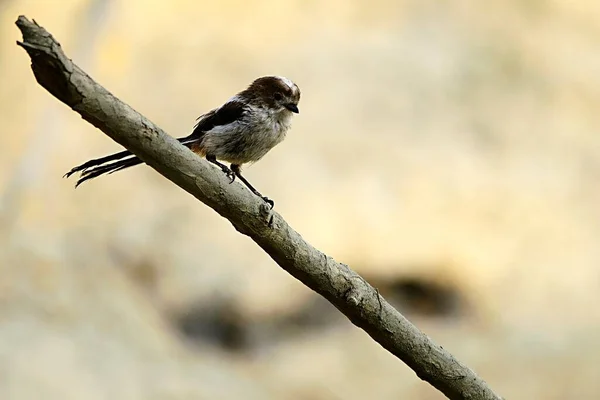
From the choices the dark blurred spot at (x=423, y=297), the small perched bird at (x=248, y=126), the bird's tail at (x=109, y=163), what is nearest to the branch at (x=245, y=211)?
the bird's tail at (x=109, y=163)

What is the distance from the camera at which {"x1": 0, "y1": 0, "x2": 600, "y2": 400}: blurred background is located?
487 cm

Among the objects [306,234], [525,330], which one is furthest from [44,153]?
[525,330]

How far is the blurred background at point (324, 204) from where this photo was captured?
487 cm

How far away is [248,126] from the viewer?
223 cm

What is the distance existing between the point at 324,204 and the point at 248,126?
3.34 metres

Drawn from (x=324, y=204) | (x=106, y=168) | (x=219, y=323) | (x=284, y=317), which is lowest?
(x=106, y=168)

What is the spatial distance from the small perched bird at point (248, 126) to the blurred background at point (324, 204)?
8.56ft

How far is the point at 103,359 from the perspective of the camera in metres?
4.59

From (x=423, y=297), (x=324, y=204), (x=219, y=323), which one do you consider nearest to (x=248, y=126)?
(x=219, y=323)

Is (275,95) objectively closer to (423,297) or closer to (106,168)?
(106,168)

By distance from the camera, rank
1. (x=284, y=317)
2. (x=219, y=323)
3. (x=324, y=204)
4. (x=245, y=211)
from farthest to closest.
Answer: (x=324, y=204) < (x=284, y=317) < (x=219, y=323) < (x=245, y=211)

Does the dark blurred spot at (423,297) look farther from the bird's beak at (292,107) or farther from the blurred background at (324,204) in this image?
the bird's beak at (292,107)

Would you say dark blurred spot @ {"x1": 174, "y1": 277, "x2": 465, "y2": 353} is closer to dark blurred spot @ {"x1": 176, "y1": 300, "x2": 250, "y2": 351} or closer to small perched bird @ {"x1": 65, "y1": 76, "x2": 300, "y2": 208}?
dark blurred spot @ {"x1": 176, "y1": 300, "x2": 250, "y2": 351}

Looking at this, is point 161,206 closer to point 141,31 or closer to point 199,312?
point 199,312
